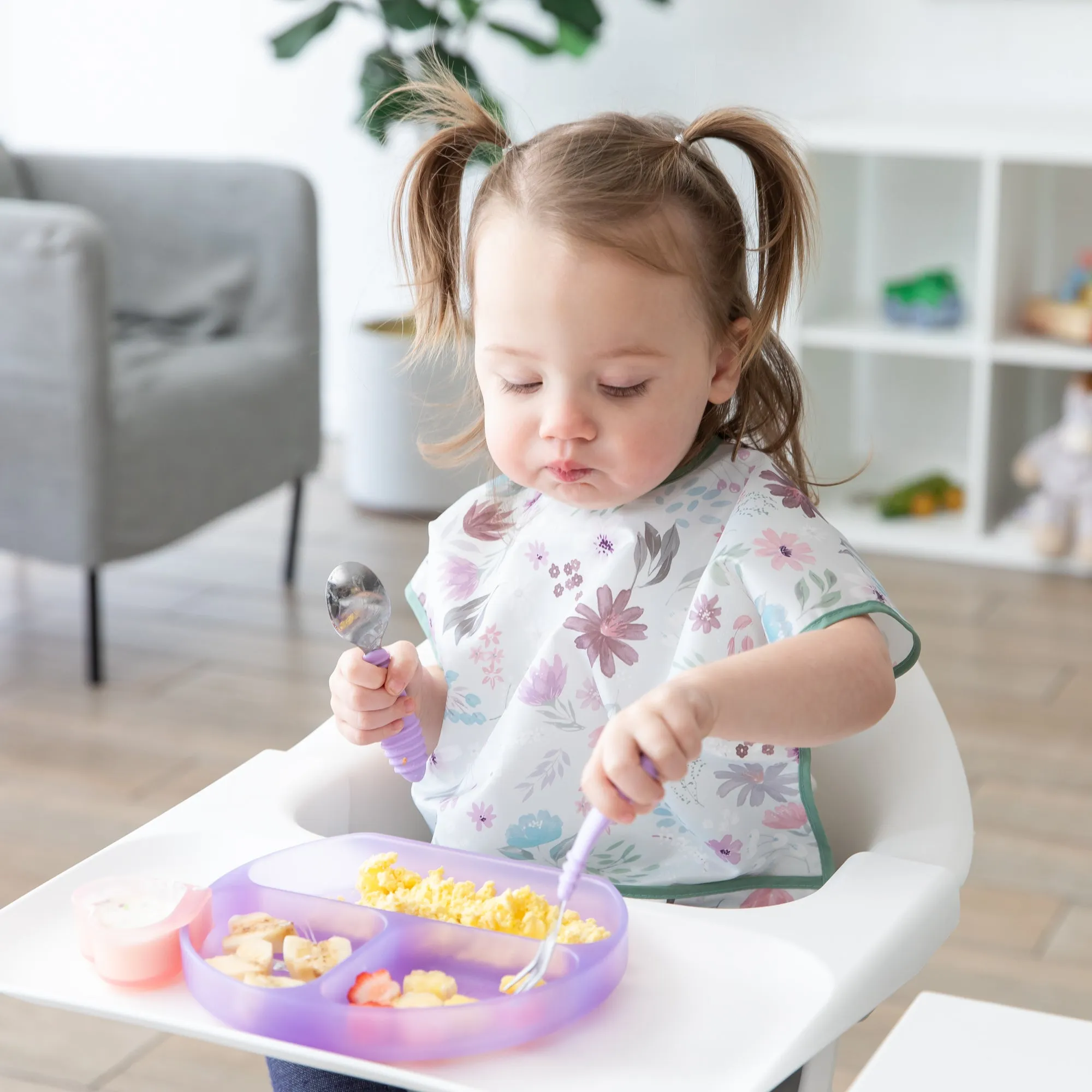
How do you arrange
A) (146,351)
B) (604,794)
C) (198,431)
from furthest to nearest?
(146,351)
(198,431)
(604,794)

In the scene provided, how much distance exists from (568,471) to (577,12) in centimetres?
216

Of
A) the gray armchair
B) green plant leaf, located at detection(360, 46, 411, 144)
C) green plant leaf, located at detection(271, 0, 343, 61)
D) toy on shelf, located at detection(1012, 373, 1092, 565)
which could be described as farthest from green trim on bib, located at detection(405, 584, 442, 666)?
green plant leaf, located at detection(271, 0, 343, 61)

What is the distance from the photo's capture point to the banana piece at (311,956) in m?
0.71

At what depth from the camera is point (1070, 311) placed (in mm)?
2727

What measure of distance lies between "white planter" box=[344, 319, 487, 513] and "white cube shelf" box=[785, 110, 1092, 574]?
0.66 metres

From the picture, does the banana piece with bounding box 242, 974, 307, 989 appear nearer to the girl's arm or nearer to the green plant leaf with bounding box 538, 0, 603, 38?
the girl's arm

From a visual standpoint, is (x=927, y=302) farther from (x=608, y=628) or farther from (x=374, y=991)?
(x=374, y=991)

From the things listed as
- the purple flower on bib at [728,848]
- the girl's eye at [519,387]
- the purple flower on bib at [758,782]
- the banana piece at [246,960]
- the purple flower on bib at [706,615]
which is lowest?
the purple flower on bib at [728,848]

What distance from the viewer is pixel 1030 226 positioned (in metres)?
2.87

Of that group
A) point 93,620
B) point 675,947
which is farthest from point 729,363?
point 93,620

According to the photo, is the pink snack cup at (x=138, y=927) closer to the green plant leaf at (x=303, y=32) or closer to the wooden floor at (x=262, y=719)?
the wooden floor at (x=262, y=719)

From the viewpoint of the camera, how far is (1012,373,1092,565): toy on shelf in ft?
8.77

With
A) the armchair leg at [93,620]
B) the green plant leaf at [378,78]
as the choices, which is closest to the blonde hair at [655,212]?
the armchair leg at [93,620]

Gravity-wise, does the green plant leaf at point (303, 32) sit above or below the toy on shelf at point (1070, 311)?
above
